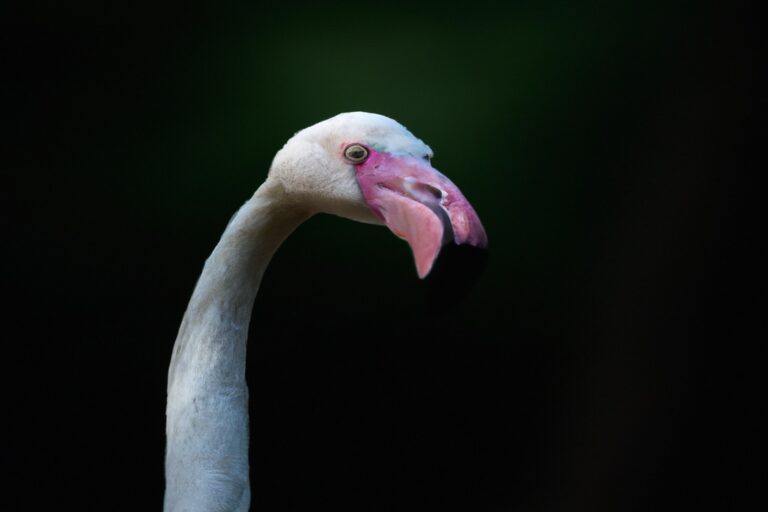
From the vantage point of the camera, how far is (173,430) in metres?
1.42

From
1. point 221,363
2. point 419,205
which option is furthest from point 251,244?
point 419,205

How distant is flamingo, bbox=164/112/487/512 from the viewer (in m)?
1.24

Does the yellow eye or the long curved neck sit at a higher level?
the yellow eye

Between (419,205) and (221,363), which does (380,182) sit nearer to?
(419,205)

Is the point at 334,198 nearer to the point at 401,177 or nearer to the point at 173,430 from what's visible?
the point at 401,177

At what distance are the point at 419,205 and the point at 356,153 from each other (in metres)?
0.15

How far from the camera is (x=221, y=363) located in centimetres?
142

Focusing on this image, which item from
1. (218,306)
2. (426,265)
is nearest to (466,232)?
(426,265)

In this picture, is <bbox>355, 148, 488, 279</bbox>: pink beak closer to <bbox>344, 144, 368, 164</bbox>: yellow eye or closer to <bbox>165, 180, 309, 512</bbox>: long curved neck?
<bbox>344, 144, 368, 164</bbox>: yellow eye

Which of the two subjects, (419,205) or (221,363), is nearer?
(419,205)

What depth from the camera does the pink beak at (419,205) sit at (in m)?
1.14

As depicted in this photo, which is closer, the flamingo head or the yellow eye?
the flamingo head

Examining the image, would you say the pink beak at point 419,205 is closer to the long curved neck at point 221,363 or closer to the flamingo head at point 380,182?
the flamingo head at point 380,182

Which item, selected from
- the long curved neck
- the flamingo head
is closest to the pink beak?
the flamingo head
